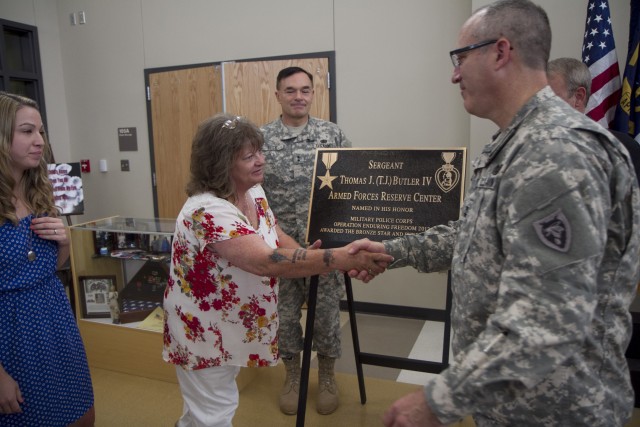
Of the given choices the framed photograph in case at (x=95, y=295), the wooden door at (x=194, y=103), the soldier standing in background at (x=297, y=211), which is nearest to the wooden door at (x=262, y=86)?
the wooden door at (x=194, y=103)

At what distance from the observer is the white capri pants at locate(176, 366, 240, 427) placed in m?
1.66

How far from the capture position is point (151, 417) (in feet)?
8.32

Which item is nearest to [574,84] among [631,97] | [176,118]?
[631,97]

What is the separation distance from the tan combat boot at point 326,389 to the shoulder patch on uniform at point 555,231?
77.9 inches

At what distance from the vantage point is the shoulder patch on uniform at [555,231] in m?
0.85

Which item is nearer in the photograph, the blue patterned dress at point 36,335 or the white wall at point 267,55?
the blue patterned dress at point 36,335

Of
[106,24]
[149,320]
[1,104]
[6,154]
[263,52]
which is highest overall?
[106,24]

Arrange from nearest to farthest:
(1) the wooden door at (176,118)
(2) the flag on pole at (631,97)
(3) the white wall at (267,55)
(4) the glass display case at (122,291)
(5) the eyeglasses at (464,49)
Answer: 1. (5) the eyeglasses at (464,49)
2. (2) the flag on pole at (631,97)
3. (4) the glass display case at (122,291)
4. (3) the white wall at (267,55)
5. (1) the wooden door at (176,118)

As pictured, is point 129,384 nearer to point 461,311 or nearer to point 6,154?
point 6,154

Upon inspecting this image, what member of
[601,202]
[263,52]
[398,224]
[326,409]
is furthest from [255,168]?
[263,52]

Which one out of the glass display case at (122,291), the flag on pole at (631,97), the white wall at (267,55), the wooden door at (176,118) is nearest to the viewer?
the flag on pole at (631,97)

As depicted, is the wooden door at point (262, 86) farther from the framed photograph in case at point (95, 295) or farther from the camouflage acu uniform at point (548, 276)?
the camouflage acu uniform at point (548, 276)

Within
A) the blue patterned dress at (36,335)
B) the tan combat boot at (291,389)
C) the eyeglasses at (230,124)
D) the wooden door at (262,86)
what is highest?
the wooden door at (262,86)

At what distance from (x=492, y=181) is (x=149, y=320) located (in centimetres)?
247
